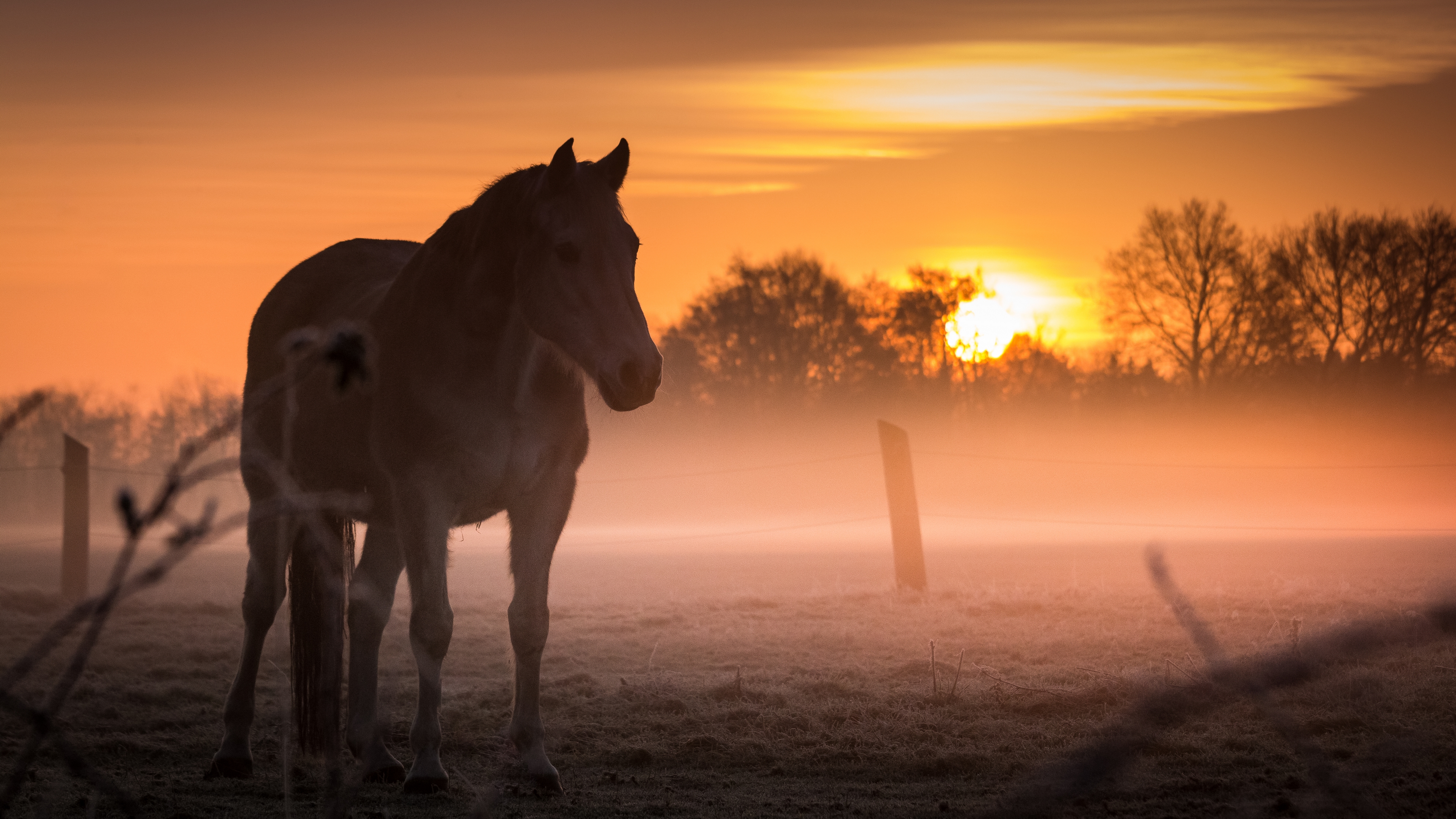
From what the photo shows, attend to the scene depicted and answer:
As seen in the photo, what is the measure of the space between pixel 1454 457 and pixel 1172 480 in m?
7.49

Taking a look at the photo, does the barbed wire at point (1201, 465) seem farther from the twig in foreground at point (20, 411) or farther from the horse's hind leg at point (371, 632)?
the twig in foreground at point (20, 411)

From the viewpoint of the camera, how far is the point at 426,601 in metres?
4.16

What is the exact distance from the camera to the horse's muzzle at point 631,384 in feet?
12.1

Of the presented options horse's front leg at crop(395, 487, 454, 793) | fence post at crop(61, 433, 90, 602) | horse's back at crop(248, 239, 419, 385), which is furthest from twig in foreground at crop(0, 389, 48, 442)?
fence post at crop(61, 433, 90, 602)

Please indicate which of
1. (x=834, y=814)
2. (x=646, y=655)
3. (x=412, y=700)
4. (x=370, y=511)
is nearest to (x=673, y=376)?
(x=370, y=511)

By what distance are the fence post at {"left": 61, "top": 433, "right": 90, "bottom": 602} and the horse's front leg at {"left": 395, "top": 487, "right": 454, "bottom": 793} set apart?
7829mm

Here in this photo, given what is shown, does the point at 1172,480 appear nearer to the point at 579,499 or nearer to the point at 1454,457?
the point at 1454,457

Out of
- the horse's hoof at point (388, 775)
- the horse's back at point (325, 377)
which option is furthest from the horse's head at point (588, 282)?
the horse's hoof at point (388, 775)

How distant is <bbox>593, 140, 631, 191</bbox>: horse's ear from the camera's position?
13.9 feet

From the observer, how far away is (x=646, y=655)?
287 inches

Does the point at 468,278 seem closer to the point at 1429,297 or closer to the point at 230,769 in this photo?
the point at 230,769

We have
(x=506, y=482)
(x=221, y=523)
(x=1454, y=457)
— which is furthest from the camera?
(x=1454, y=457)

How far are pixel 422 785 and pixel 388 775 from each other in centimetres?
29

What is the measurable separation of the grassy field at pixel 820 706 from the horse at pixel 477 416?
0.36m
